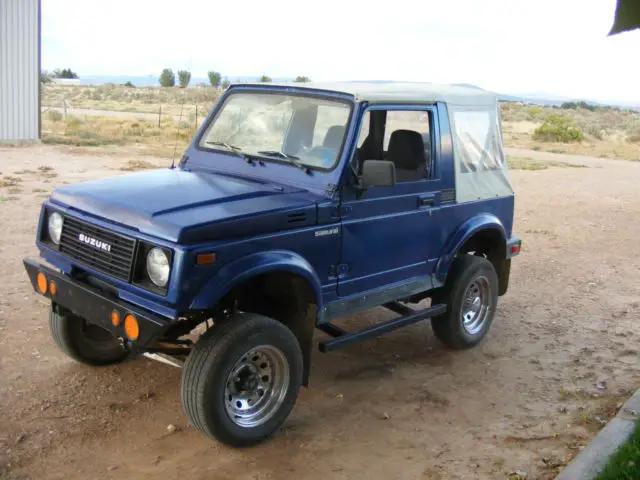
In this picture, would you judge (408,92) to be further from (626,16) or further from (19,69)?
(19,69)

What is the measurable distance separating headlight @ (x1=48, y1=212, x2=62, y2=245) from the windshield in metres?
1.37

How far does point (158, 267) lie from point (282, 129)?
1.74 m

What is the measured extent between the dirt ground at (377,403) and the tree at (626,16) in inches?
143

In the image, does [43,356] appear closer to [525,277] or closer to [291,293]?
[291,293]

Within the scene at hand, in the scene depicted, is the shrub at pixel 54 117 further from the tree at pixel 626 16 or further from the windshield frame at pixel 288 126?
the tree at pixel 626 16

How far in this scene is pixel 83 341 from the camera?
5.28 metres

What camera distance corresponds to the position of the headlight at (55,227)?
187 inches

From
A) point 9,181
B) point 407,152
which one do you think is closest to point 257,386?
point 407,152

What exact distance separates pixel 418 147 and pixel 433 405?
201cm

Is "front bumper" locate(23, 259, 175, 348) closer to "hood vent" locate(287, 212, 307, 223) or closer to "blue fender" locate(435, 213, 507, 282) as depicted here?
"hood vent" locate(287, 212, 307, 223)

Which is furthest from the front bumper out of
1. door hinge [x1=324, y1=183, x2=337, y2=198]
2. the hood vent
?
door hinge [x1=324, y1=183, x2=337, y2=198]

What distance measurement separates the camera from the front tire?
13.3 ft

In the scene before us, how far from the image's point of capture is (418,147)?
567 cm

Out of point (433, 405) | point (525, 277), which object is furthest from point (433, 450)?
point (525, 277)
